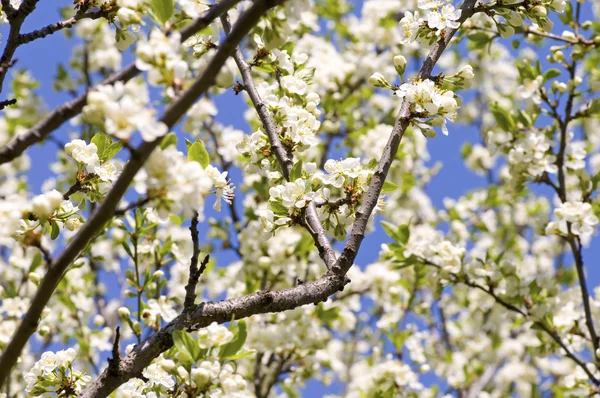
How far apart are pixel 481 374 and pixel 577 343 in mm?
2275

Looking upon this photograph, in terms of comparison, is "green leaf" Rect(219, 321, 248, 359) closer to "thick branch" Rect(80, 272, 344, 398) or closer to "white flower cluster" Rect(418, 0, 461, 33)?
"thick branch" Rect(80, 272, 344, 398)

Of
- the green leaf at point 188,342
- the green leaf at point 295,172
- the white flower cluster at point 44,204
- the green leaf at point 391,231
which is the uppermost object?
the green leaf at point 391,231

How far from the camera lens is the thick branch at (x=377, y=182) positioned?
7.81ft

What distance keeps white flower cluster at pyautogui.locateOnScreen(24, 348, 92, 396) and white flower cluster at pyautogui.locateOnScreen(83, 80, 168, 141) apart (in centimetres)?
123

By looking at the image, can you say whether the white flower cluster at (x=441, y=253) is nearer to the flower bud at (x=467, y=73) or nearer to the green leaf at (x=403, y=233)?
the green leaf at (x=403, y=233)

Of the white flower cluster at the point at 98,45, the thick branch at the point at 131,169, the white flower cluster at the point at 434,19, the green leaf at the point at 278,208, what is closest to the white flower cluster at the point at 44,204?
the thick branch at the point at 131,169

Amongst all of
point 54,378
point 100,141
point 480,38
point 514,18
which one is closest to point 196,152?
point 100,141

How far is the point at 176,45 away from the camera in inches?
66.7

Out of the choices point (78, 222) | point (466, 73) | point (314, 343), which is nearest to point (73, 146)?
point (78, 222)

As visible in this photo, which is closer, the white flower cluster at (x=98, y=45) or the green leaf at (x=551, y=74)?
the green leaf at (x=551, y=74)

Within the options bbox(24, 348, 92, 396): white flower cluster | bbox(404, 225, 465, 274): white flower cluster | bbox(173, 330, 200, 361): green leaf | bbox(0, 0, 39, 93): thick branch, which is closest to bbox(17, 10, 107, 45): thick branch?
Answer: bbox(0, 0, 39, 93): thick branch

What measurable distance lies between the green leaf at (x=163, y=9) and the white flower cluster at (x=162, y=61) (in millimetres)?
246

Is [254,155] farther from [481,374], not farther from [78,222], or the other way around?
[481,374]

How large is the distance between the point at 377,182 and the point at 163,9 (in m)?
1.04
